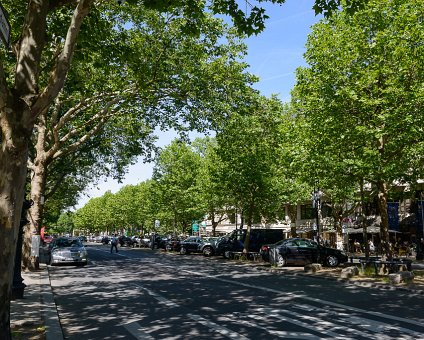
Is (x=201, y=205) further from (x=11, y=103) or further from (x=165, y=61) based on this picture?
(x=11, y=103)

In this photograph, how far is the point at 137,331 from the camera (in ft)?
27.1

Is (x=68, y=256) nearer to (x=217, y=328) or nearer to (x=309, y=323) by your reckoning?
(x=217, y=328)

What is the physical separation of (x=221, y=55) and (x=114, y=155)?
1519 cm

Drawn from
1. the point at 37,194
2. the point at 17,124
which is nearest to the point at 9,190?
the point at 17,124

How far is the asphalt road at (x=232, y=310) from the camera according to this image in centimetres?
812

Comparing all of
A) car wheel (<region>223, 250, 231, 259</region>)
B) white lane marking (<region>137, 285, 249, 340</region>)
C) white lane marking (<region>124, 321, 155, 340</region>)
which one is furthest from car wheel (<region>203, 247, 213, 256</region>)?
A: white lane marking (<region>124, 321, 155, 340</region>)

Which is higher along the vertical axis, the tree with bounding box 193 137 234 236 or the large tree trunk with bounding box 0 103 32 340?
the tree with bounding box 193 137 234 236

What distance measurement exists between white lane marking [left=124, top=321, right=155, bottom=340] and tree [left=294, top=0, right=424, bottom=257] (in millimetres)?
11386

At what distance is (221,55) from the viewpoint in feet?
64.7

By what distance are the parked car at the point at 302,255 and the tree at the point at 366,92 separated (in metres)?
6.25

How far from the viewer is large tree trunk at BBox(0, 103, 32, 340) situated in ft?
18.2

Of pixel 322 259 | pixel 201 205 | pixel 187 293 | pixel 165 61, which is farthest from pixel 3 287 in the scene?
pixel 201 205

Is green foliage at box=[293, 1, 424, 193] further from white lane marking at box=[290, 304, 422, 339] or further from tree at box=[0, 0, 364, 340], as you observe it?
tree at box=[0, 0, 364, 340]

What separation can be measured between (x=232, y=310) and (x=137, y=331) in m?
2.89
